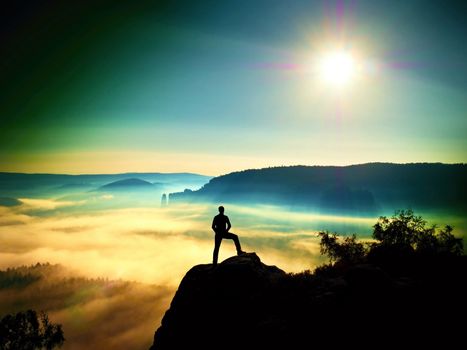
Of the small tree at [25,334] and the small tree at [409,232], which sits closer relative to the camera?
the small tree at [25,334]

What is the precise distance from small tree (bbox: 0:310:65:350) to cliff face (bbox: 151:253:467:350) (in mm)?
36251

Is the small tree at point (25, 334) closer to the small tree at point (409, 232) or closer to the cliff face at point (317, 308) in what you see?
the cliff face at point (317, 308)

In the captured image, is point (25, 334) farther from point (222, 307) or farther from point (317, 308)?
point (317, 308)

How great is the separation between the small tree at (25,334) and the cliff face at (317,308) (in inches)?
1427

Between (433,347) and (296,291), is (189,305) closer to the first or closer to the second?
(296,291)

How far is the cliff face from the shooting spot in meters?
12.3

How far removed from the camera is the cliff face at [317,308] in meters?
12.3

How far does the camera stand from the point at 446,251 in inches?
763

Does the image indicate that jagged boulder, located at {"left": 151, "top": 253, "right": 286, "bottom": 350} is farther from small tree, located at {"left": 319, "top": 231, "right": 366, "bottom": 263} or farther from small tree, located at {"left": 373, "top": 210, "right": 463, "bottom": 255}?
Result: small tree, located at {"left": 373, "top": 210, "right": 463, "bottom": 255}

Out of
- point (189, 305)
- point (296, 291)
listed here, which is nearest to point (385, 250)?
point (296, 291)

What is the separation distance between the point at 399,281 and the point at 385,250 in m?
5.82

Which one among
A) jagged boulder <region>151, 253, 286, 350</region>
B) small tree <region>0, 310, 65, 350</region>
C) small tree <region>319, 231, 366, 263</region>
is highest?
jagged boulder <region>151, 253, 286, 350</region>

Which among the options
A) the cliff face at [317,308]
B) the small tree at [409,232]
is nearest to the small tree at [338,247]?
the small tree at [409,232]

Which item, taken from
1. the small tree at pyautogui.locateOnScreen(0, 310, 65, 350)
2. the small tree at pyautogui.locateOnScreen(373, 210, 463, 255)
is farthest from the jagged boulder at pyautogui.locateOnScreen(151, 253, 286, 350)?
the small tree at pyautogui.locateOnScreen(373, 210, 463, 255)
